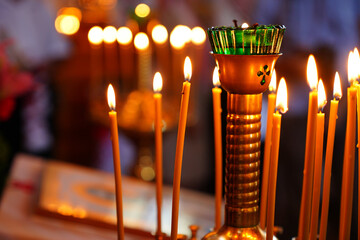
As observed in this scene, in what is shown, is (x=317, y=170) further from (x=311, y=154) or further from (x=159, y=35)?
(x=159, y=35)

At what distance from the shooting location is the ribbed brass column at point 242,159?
47cm

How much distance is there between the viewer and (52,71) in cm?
302

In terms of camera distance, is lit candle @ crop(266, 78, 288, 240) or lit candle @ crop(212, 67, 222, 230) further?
lit candle @ crop(212, 67, 222, 230)

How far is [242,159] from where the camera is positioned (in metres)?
0.47

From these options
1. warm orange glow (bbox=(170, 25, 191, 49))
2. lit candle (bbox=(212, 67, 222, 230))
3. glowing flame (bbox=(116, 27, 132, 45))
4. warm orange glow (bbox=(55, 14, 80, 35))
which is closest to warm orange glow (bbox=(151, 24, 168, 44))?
warm orange glow (bbox=(170, 25, 191, 49))

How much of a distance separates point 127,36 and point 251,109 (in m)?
1.51

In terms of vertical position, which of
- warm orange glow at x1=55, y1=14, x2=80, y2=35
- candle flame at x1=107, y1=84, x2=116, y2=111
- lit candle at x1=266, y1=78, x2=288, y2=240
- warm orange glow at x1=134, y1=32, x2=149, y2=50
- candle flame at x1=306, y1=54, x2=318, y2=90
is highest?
warm orange glow at x1=55, y1=14, x2=80, y2=35

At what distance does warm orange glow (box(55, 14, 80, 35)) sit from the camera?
3.58 m

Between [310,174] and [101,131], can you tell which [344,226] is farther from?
[101,131]

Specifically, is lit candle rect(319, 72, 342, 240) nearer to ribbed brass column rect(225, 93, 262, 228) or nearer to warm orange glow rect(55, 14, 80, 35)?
ribbed brass column rect(225, 93, 262, 228)

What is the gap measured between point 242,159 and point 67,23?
336 centimetres

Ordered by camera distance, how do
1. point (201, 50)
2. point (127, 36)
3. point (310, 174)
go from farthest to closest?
point (201, 50), point (127, 36), point (310, 174)

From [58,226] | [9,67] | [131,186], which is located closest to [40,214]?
[58,226]

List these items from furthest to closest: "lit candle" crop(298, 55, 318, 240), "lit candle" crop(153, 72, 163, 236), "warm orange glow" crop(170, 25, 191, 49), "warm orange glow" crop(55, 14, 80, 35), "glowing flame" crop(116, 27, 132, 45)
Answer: "warm orange glow" crop(55, 14, 80, 35), "glowing flame" crop(116, 27, 132, 45), "warm orange glow" crop(170, 25, 191, 49), "lit candle" crop(153, 72, 163, 236), "lit candle" crop(298, 55, 318, 240)
